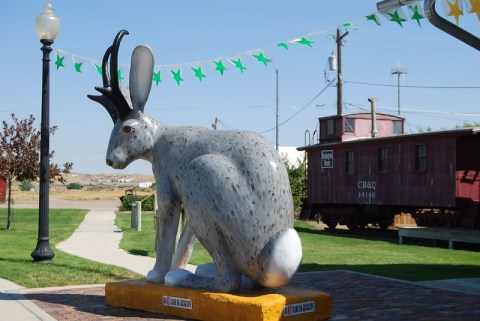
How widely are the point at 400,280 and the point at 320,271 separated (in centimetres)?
172

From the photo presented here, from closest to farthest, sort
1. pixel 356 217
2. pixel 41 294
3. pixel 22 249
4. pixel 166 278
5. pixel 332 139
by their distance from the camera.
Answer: pixel 166 278 → pixel 41 294 → pixel 22 249 → pixel 356 217 → pixel 332 139

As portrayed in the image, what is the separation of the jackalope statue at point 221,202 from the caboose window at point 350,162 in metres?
17.7

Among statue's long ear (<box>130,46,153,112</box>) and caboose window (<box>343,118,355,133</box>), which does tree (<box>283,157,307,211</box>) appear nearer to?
caboose window (<box>343,118,355,133</box>)

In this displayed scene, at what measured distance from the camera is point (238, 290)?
6836mm

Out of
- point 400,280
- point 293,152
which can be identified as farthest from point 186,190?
point 293,152

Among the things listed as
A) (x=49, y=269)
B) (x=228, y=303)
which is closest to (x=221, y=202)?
(x=228, y=303)

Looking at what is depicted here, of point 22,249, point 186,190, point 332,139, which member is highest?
point 332,139

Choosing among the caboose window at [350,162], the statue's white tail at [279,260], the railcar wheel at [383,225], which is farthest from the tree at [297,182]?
the statue's white tail at [279,260]

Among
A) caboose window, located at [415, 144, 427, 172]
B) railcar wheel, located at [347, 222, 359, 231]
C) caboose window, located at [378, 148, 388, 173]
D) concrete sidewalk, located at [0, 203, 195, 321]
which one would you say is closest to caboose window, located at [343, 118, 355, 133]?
railcar wheel, located at [347, 222, 359, 231]

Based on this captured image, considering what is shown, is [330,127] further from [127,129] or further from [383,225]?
[127,129]

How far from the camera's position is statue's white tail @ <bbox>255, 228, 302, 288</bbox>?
21.4 feet

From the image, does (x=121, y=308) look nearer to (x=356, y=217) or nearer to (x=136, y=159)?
(x=136, y=159)

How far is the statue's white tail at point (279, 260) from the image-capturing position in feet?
21.4

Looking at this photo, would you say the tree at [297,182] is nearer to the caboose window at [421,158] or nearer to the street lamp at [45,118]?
the caboose window at [421,158]
